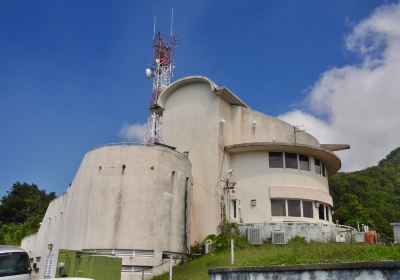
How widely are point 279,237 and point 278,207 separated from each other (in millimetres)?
3611

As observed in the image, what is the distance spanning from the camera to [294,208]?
86.1ft

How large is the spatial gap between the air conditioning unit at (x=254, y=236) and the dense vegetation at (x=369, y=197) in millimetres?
22425

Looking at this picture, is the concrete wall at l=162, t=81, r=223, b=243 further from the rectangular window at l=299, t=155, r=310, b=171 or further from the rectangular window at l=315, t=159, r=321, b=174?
the rectangular window at l=315, t=159, r=321, b=174

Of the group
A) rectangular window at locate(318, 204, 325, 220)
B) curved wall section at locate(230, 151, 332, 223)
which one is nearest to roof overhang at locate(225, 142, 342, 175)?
curved wall section at locate(230, 151, 332, 223)

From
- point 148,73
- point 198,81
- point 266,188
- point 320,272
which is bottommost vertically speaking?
point 320,272

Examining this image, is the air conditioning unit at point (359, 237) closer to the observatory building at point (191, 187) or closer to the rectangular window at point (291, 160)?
the observatory building at point (191, 187)

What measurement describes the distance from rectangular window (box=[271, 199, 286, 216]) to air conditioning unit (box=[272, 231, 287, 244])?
3185 mm

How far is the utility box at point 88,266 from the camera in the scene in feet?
50.8

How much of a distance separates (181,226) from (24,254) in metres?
9.00

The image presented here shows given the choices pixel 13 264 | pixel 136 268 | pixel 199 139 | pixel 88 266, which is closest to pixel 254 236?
pixel 136 268

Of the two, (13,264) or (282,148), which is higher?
(282,148)

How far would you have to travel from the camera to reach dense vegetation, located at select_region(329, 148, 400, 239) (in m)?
45.9

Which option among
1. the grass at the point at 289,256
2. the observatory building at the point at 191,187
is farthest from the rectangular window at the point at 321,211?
the grass at the point at 289,256

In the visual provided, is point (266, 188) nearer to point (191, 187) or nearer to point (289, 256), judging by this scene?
point (191, 187)
